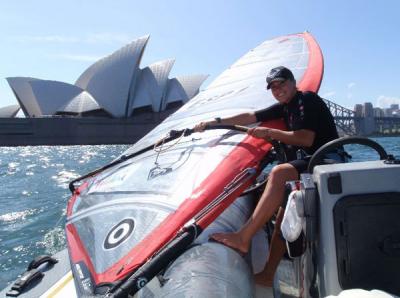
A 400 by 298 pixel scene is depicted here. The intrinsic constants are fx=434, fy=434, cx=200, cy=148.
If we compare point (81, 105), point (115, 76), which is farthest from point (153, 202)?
point (81, 105)

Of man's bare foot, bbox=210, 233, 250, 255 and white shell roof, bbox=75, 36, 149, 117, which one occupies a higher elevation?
man's bare foot, bbox=210, 233, 250, 255

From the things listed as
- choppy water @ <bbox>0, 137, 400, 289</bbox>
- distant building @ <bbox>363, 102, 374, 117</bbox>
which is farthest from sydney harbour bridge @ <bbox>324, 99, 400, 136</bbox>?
choppy water @ <bbox>0, 137, 400, 289</bbox>

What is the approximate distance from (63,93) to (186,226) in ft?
154

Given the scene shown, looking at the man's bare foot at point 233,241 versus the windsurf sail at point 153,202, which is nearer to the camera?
the windsurf sail at point 153,202

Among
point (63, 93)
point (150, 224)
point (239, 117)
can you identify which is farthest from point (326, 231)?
point (63, 93)

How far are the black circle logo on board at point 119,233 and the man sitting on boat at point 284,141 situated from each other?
1.30ft

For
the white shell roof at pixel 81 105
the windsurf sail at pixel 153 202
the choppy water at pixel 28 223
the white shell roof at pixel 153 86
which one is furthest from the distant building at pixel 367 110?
the windsurf sail at pixel 153 202

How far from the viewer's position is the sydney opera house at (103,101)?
40.9 m

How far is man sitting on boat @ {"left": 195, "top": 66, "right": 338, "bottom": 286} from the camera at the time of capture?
2.14 metres

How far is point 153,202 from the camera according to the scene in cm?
221

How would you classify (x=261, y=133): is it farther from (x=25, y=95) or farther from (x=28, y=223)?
(x=25, y=95)

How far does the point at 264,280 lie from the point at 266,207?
1.32 ft

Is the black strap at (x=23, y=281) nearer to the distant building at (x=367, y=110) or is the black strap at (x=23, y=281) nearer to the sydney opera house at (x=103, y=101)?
the sydney opera house at (x=103, y=101)

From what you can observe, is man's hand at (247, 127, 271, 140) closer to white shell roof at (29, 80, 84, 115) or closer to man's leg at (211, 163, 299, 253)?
man's leg at (211, 163, 299, 253)
